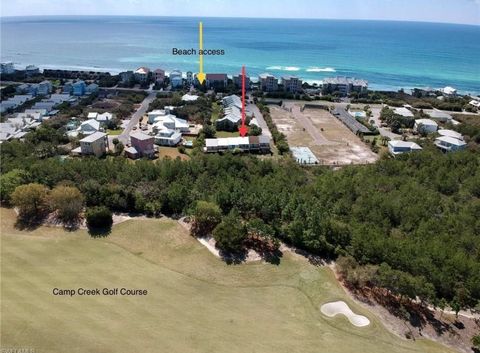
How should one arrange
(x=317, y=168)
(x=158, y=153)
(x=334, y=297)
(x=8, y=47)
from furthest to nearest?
(x=8, y=47) < (x=158, y=153) < (x=317, y=168) < (x=334, y=297)

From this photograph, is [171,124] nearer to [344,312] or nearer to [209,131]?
[209,131]

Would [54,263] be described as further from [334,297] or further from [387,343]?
[387,343]

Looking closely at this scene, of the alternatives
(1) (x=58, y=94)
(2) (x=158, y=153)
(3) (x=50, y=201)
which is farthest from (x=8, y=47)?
(3) (x=50, y=201)

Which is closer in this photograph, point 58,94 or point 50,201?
point 50,201

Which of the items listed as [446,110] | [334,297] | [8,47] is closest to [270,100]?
[446,110]

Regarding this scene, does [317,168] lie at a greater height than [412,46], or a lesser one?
lesser

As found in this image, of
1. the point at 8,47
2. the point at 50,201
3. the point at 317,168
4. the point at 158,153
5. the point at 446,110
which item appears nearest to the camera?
the point at 50,201

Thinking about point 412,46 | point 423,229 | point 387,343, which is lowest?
point 387,343

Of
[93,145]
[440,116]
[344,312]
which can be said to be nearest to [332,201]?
[344,312]
